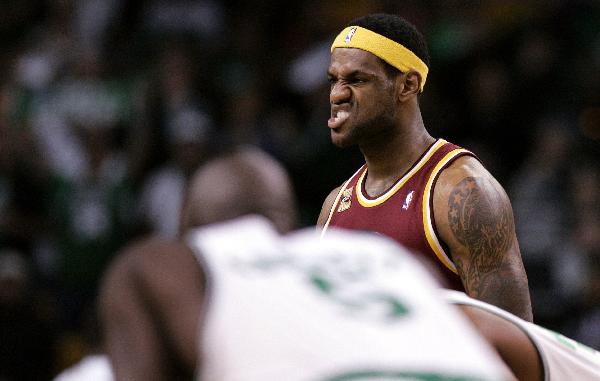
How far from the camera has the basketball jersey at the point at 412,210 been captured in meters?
4.78

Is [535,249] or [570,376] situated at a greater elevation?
[570,376]

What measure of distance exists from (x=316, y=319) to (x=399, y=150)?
2.63 meters

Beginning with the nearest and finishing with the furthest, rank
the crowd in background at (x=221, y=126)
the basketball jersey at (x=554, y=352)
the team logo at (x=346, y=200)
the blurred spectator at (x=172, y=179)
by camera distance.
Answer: the basketball jersey at (x=554, y=352) → the team logo at (x=346, y=200) → the crowd in background at (x=221, y=126) → the blurred spectator at (x=172, y=179)

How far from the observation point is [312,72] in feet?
32.9

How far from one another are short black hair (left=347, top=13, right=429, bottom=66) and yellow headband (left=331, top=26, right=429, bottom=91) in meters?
0.02

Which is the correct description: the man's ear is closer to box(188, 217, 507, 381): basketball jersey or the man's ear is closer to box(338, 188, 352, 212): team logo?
box(338, 188, 352, 212): team logo

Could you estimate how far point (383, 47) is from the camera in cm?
518

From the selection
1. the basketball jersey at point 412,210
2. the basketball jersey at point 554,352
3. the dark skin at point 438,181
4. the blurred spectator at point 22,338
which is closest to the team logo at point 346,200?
the basketball jersey at point 412,210

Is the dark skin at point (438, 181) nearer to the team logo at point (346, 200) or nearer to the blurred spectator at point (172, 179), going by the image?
the team logo at point (346, 200)

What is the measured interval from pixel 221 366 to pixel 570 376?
128 cm

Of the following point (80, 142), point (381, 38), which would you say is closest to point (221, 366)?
point (381, 38)

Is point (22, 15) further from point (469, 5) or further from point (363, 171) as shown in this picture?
point (363, 171)

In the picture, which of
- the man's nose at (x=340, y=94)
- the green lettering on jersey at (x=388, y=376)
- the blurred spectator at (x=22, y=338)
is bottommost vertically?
the blurred spectator at (x=22, y=338)

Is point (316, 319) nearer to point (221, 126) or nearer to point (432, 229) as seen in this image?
point (432, 229)
